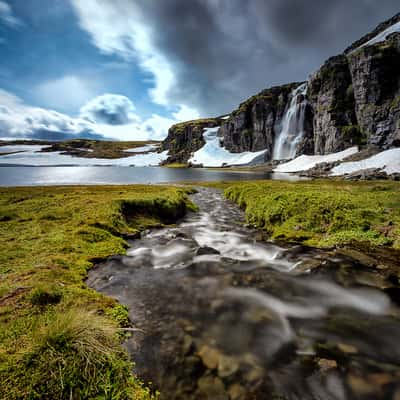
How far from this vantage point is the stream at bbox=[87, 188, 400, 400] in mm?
5336

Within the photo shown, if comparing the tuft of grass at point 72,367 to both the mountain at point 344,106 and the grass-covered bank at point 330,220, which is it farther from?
the mountain at point 344,106

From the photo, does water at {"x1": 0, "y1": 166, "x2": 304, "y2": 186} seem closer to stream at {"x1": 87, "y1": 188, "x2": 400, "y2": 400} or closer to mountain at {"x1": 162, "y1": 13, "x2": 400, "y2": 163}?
mountain at {"x1": 162, "y1": 13, "x2": 400, "y2": 163}

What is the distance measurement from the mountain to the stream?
85.7 metres

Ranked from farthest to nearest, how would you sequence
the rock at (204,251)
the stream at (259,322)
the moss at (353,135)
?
the moss at (353,135) → the rock at (204,251) → the stream at (259,322)

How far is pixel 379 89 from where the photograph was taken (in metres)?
86.5

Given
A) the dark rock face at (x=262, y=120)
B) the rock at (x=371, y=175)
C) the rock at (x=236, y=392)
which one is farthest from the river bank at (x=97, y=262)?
the dark rock face at (x=262, y=120)

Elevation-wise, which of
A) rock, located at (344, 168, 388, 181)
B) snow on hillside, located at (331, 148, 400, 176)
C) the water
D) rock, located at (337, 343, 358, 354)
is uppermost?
snow on hillside, located at (331, 148, 400, 176)

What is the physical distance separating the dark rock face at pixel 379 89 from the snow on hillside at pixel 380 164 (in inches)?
794

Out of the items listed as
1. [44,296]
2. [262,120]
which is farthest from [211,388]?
[262,120]

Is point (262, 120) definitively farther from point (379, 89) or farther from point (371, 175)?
point (371, 175)

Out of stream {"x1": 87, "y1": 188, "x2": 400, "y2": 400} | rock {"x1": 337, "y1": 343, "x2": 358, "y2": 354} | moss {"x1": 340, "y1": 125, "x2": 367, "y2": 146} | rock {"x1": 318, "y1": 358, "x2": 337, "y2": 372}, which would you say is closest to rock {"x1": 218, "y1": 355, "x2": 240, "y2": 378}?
stream {"x1": 87, "y1": 188, "x2": 400, "y2": 400}

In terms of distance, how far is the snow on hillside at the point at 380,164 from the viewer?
5369 centimetres

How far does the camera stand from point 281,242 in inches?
576

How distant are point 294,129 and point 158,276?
503 feet
